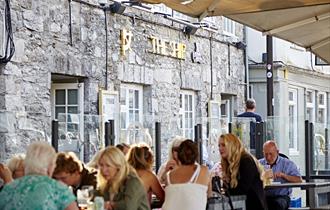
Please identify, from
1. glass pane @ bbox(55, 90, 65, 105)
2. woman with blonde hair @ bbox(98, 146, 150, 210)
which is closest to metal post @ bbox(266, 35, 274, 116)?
glass pane @ bbox(55, 90, 65, 105)

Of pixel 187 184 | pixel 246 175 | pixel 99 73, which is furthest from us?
pixel 99 73

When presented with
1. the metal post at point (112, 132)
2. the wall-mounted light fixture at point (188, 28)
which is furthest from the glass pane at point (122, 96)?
the metal post at point (112, 132)

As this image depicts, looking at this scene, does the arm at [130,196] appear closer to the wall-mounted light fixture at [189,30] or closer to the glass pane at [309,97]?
the wall-mounted light fixture at [189,30]

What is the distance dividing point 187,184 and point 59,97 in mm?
7910

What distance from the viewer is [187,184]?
26.9ft

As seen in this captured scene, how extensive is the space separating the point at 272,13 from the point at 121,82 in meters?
7.68

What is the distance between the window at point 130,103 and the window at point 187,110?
3.54ft

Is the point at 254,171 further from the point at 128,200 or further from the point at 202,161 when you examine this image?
the point at 202,161

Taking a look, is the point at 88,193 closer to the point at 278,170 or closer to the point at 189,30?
the point at 278,170

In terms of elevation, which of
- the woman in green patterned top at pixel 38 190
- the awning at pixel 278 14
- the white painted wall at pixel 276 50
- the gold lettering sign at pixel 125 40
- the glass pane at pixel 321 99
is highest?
the white painted wall at pixel 276 50

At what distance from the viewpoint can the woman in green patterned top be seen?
617 cm

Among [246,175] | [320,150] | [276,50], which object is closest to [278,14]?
[246,175]

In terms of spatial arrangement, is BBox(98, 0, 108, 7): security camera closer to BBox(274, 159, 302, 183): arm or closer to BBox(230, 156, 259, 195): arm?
BBox(274, 159, 302, 183): arm

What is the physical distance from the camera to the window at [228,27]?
21859mm
